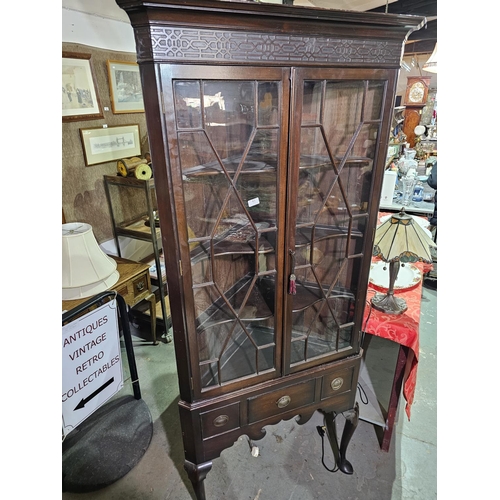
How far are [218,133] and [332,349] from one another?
0.90 meters

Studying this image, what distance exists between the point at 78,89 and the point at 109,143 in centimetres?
34

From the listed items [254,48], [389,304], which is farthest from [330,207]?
[389,304]

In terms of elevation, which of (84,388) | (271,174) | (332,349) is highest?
(271,174)

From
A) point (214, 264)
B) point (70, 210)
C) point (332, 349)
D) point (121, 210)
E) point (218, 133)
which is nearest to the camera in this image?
point (218, 133)

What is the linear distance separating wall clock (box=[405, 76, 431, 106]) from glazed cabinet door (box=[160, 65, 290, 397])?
523 centimetres

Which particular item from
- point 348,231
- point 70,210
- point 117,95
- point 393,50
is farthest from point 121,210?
point 393,50

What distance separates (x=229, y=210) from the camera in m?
1.02

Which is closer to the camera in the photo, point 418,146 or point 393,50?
point 393,50

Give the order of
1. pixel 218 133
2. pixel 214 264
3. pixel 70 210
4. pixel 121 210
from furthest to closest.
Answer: pixel 121 210
pixel 70 210
pixel 214 264
pixel 218 133

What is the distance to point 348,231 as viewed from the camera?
114 centimetres

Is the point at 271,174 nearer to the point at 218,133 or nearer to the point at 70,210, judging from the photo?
the point at 218,133

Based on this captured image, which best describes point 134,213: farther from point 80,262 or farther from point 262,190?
point 262,190

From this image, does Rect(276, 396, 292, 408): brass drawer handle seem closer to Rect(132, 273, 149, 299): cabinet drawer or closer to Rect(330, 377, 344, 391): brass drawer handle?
Rect(330, 377, 344, 391): brass drawer handle

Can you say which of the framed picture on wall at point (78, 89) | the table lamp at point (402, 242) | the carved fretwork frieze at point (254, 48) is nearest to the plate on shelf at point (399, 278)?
the table lamp at point (402, 242)
